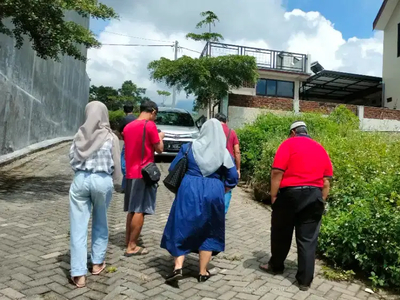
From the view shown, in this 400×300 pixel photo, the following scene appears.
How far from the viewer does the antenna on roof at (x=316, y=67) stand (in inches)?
788

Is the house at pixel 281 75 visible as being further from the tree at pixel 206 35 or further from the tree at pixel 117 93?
the tree at pixel 117 93

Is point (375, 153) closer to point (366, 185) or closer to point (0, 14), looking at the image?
point (366, 185)

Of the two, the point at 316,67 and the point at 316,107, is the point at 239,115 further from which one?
the point at 316,67

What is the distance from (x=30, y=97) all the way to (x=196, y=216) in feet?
36.0

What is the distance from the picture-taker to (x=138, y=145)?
A: 13.3 feet

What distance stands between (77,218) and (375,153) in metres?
4.91

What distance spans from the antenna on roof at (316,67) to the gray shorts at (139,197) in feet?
59.3

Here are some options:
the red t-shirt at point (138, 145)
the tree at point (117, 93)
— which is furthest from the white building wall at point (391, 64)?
the tree at point (117, 93)

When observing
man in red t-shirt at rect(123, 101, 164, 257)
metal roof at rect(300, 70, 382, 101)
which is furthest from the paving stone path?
metal roof at rect(300, 70, 382, 101)

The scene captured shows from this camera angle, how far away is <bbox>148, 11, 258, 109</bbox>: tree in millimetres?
14125

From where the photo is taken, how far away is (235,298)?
10.8 feet

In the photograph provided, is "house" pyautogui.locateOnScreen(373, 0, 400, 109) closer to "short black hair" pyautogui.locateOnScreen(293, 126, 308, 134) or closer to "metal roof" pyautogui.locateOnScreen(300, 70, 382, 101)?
"metal roof" pyautogui.locateOnScreen(300, 70, 382, 101)

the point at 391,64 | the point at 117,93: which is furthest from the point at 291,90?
the point at 117,93

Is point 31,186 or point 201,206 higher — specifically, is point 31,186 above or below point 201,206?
Answer: below
